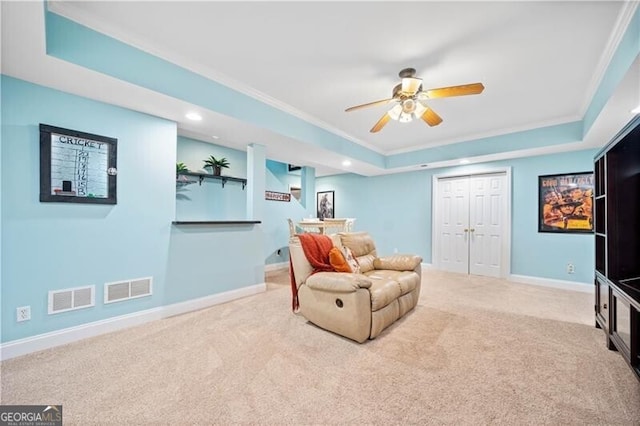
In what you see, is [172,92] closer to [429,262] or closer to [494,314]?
[494,314]

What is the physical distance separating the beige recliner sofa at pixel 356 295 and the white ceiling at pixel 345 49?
5.95 ft

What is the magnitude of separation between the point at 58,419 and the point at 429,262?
5.75 meters

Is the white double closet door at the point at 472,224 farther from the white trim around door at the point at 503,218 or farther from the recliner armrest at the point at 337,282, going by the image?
the recliner armrest at the point at 337,282

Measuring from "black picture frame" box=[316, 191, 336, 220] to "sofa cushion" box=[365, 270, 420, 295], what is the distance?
438 cm

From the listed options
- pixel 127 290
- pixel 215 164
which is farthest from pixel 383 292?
pixel 215 164

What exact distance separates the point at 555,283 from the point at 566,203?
133 centimetres

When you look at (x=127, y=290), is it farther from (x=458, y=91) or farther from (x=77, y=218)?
(x=458, y=91)

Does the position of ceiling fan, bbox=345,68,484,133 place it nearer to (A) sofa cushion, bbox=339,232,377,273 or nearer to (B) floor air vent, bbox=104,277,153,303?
(A) sofa cushion, bbox=339,232,377,273

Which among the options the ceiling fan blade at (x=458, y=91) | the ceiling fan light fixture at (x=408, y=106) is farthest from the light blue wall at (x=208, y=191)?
the ceiling fan blade at (x=458, y=91)

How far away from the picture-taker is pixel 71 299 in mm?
2316

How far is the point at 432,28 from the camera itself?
6.61 ft

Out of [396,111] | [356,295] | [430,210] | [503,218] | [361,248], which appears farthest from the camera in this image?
[430,210]

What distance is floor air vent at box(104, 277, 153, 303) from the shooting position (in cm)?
252

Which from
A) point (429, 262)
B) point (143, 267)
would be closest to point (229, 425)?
point (143, 267)
